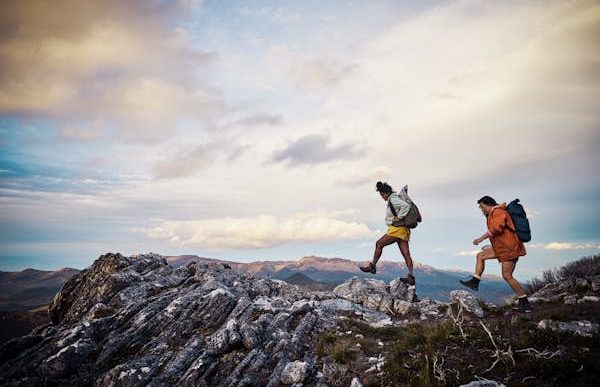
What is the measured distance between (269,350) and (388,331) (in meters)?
3.87

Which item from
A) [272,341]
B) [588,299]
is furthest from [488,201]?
[272,341]

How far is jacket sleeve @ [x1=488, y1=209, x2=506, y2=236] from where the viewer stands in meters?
11.7

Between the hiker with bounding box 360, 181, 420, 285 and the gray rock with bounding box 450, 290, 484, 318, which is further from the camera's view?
the hiker with bounding box 360, 181, 420, 285

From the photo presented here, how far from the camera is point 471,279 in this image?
1280 centimetres

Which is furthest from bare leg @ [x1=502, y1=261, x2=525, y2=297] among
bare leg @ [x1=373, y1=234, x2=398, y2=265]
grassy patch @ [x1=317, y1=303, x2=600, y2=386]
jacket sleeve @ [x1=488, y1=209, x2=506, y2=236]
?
bare leg @ [x1=373, y1=234, x2=398, y2=265]

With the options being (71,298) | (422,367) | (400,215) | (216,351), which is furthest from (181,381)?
(400,215)

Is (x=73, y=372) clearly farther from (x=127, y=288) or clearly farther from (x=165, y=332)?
(x=127, y=288)

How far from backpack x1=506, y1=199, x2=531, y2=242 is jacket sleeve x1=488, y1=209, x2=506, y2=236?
1.62ft

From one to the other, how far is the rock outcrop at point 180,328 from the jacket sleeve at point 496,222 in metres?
2.74

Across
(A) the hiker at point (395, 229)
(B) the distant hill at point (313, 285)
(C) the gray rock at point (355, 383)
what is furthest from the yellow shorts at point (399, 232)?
(B) the distant hill at point (313, 285)

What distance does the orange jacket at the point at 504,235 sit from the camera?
1177cm

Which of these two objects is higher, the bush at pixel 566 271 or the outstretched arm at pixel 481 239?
the outstretched arm at pixel 481 239

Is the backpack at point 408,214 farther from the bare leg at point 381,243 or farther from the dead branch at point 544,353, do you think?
the dead branch at point 544,353

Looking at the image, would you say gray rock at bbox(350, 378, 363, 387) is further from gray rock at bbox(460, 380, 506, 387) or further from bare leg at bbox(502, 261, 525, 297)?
bare leg at bbox(502, 261, 525, 297)
